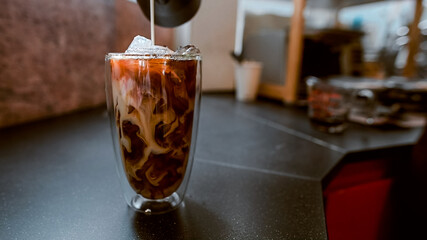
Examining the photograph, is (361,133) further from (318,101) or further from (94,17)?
(94,17)

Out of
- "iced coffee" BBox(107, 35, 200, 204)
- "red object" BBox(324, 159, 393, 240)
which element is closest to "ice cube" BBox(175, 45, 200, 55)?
"iced coffee" BBox(107, 35, 200, 204)

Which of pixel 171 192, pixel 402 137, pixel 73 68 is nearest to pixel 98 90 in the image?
pixel 73 68

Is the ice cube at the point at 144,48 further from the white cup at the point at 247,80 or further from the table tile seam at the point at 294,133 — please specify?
the white cup at the point at 247,80

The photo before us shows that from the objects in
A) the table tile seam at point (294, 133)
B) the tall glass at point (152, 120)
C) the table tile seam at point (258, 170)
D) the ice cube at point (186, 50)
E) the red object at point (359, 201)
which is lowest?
the red object at point (359, 201)

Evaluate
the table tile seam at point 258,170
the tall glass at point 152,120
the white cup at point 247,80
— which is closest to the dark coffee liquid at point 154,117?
the tall glass at point 152,120

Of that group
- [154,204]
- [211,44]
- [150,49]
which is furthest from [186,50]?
[211,44]

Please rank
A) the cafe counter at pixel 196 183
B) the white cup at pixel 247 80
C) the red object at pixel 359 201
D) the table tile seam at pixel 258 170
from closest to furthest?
the cafe counter at pixel 196 183
the table tile seam at pixel 258 170
the red object at pixel 359 201
the white cup at pixel 247 80
